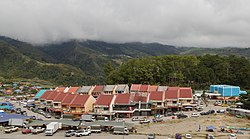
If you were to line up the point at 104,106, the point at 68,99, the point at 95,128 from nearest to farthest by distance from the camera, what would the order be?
the point at 95,128 < the point at 104,106 < the point at 68,99

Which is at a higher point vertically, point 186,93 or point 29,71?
point 29,71

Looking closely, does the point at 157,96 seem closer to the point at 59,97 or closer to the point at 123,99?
the point at 123,99

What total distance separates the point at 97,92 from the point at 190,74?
29521 mm

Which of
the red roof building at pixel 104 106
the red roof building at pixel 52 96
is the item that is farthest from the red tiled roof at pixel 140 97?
the red roof building at pixel 52 96

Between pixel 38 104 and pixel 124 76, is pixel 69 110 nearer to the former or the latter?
pixel 38 104

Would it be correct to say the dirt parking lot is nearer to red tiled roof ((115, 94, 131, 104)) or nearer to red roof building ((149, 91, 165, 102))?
red tiled roof ((115, 94, 131, 104))

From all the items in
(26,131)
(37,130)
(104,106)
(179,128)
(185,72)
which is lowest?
(26,131)

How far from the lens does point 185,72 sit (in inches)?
2997

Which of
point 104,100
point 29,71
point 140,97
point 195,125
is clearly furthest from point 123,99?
point 29,71

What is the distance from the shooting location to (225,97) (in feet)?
213

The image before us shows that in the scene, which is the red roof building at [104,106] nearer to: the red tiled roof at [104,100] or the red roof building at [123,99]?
the red tiled roof at [104,100]

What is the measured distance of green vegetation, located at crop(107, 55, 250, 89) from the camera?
71562 mm

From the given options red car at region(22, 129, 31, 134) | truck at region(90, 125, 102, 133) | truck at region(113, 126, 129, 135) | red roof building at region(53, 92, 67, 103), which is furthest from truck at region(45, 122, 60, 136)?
red roof building at region(53, 92, 67, 103)

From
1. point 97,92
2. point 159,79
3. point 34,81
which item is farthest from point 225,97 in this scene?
point 34,81
